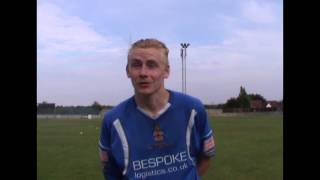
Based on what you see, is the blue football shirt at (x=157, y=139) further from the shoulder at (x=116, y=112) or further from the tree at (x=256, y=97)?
the tree at (x=256, y=97)

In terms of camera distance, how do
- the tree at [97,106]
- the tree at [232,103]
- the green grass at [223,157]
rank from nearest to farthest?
1. the tree at [97,106]
2. the tree at [232,103]
3. the green grass at [223,157]

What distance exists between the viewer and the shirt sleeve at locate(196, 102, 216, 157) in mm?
3008

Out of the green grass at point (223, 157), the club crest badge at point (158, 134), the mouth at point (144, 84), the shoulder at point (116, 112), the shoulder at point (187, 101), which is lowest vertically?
the green grass at point (223, 157)

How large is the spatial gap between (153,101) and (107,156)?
1.30 ft

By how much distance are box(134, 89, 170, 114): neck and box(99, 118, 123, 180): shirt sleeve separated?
231 mm

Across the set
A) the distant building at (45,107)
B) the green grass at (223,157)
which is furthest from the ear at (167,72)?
the green grass at (223,157)

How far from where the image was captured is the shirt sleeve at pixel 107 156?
9.94 ft

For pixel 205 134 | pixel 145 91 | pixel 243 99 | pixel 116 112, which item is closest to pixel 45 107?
pixel 116 112

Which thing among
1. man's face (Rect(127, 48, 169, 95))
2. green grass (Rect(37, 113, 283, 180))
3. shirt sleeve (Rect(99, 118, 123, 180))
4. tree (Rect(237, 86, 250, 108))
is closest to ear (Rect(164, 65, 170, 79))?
man's face (Rect(127, 48, 169, 95))
